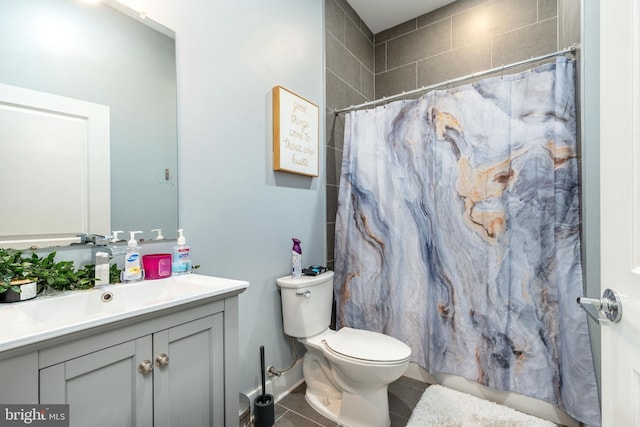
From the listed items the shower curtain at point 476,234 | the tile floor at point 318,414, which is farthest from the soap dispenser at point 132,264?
the shower curtain at point 476,234

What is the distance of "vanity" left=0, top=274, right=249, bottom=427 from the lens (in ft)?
2.02

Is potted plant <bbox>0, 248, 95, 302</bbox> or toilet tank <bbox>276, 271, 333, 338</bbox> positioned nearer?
potted plant <bbox>0, 248, 95, 302</bbox>

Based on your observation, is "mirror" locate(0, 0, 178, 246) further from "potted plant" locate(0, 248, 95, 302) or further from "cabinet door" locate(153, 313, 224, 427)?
"cabinet door" locate(153, 313, 224, 427)

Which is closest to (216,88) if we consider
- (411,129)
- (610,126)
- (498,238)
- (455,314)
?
(411,129)

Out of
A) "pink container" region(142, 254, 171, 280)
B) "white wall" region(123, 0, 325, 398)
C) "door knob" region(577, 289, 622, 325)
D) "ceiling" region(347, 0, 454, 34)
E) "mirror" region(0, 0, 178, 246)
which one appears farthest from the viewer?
"ceiling" region(347, 0, 454, 34)

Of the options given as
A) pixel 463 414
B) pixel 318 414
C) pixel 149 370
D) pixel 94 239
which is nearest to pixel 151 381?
pixel 149 370

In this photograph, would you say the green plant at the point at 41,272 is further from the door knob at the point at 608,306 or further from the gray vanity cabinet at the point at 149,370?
the door knob at the point at 608,306

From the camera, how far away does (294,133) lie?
1.82m

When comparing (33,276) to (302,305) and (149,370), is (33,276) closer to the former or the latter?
(149,370)

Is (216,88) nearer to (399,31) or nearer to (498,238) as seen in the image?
(498,238)

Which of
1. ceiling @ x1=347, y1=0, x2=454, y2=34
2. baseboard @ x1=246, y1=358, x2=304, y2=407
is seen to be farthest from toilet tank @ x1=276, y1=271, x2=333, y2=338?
ceiling @ x1=347, y1=0, x2=454, y2=34

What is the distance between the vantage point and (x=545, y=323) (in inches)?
58.9

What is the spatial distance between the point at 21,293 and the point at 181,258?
474mm

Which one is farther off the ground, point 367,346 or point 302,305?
point 302,305
